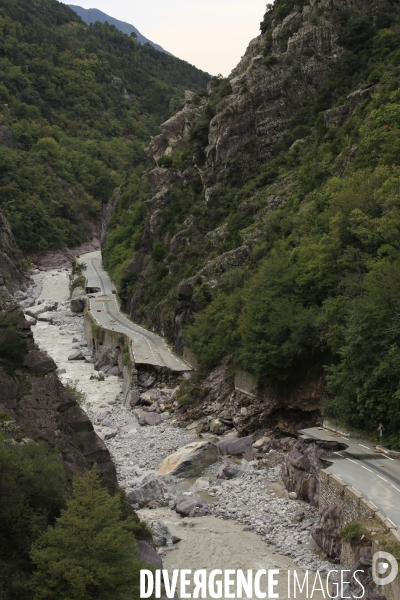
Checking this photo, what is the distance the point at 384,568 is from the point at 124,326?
4095 centimetres

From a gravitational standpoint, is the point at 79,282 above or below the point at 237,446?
below

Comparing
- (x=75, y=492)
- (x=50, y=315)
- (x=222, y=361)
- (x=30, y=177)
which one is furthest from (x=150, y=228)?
(x=30, y=177)

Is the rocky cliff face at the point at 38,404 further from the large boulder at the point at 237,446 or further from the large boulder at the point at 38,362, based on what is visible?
the large boulder at the point at 237,446

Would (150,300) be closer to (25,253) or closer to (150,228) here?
(150,228)

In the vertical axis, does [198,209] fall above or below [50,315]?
above

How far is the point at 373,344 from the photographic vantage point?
27047mm

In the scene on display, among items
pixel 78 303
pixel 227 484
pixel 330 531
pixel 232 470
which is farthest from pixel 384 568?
pixel 78 303

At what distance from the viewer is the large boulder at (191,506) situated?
2561 centimetres

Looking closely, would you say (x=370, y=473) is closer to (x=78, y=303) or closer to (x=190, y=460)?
(x=190, y=460)

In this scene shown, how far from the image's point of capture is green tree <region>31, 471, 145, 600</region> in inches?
659

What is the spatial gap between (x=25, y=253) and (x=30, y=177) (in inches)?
659

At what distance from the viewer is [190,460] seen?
3017 centimetres

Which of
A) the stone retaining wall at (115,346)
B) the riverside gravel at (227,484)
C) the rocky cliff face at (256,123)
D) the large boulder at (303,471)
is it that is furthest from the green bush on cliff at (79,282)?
the large boulder at (303,471)

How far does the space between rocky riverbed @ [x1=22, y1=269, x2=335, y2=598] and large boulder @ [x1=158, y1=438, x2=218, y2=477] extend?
0.45m
